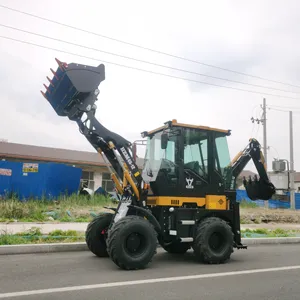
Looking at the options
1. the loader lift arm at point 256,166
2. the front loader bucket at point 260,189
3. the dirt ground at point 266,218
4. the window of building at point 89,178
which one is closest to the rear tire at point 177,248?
the loader lift arm at point 256,166

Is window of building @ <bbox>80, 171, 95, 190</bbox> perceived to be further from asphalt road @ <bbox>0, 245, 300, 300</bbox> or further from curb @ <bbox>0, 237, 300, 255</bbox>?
asphalt road @ <bbox>0, 245, 300, 300</bbox>

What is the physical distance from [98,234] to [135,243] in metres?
1.56

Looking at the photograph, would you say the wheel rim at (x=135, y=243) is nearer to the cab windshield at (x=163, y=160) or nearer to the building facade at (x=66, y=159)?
the cab windshield at (x=163, y=160)

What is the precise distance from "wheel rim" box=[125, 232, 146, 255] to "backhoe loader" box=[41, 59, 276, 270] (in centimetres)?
30

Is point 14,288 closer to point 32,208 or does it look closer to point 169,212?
point 169,212

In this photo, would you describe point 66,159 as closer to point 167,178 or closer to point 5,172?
point 5,172

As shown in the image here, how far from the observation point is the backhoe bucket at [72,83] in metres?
7.79

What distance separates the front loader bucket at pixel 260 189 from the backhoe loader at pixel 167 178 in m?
1.51

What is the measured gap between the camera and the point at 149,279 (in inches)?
251

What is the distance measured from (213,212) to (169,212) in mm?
1117

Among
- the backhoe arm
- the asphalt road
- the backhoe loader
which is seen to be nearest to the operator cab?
the backhoe loader

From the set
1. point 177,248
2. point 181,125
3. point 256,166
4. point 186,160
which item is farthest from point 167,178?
point 256,166

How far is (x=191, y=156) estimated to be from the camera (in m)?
8.52

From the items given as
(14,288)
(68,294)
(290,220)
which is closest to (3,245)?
(14,288)
